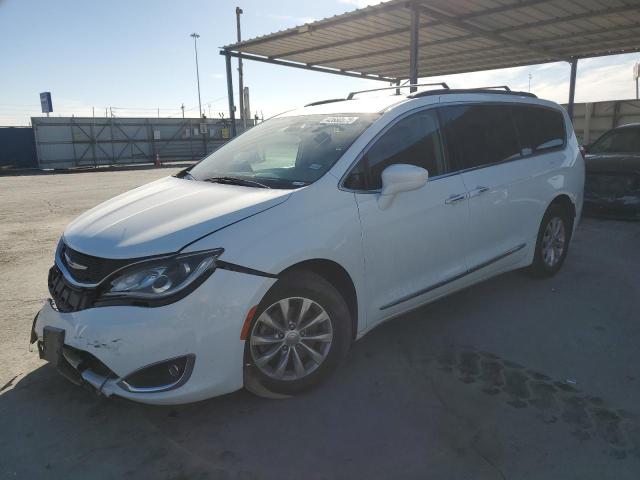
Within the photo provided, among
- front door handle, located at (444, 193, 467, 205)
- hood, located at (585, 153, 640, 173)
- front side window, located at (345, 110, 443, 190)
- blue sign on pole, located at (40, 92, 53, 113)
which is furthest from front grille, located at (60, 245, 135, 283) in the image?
blue sign on pole, located at (40, 92, 53, 113)

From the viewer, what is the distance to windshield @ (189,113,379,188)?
303 centimetres

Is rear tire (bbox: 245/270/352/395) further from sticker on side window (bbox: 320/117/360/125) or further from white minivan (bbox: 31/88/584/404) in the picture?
sticker on side window (bbox: 320/117/360/125)

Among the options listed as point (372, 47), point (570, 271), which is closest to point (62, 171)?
point (372, 47)

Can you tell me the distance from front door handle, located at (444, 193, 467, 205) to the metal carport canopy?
511 cm

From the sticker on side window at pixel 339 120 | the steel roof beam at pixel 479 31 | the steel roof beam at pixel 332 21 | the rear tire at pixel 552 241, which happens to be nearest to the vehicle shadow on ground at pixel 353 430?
the sticker on side window at pixel 339 120

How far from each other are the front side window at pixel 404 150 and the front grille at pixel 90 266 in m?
1.35

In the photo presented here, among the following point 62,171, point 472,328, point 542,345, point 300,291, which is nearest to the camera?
point 300,291

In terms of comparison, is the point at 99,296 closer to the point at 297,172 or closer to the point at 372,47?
the point at 297,172

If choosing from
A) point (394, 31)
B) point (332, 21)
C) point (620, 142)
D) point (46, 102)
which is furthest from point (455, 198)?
point (46, 102)

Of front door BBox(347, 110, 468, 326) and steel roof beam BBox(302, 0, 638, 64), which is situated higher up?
steel roof beam BBox(302, 0, 638, 64)

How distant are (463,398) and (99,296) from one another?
6.61 ft

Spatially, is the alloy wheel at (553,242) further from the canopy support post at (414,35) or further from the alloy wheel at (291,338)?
the canopy support post at (414,35)

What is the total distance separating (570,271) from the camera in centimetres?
512

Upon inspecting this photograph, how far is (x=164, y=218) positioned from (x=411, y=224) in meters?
1.51
